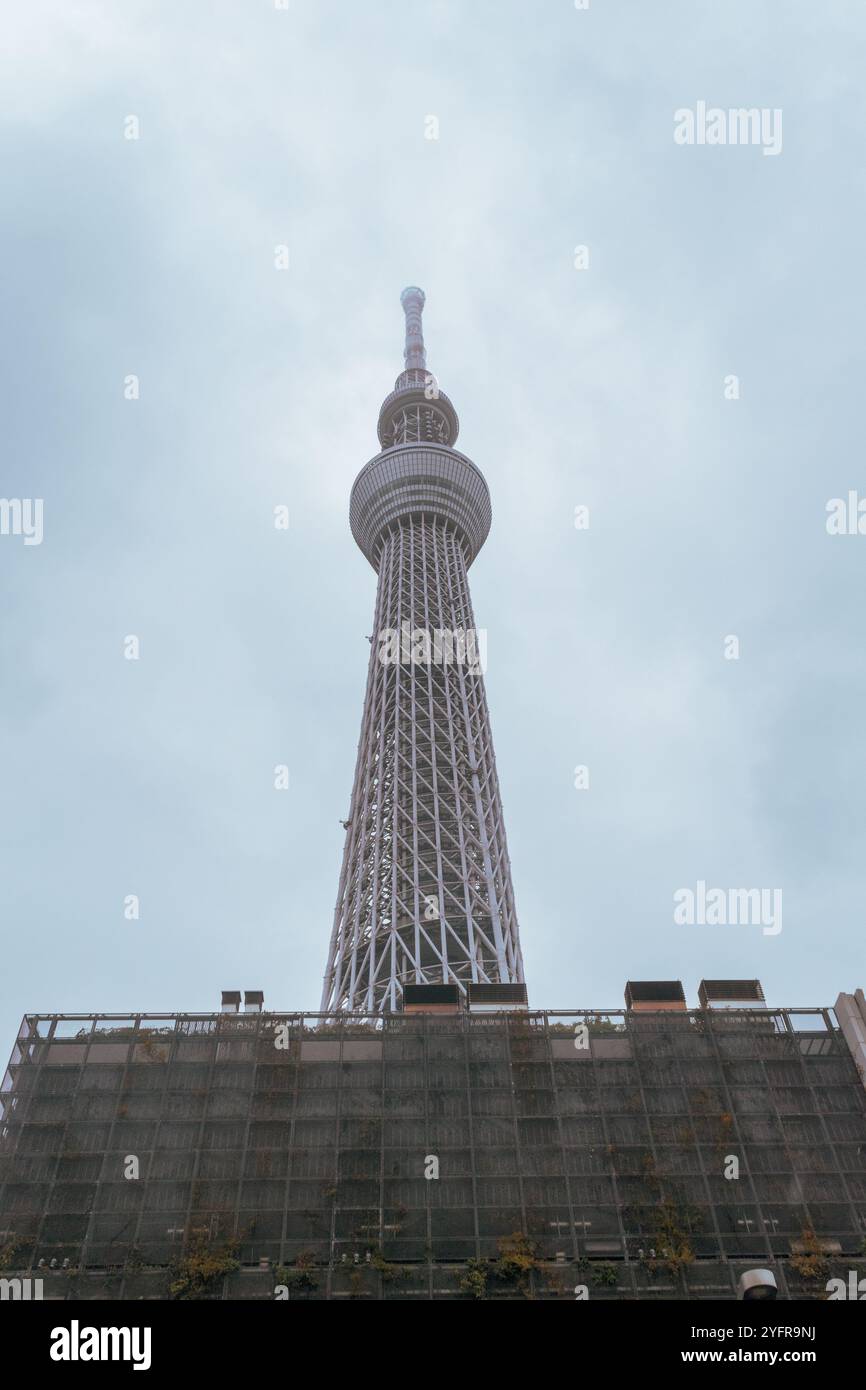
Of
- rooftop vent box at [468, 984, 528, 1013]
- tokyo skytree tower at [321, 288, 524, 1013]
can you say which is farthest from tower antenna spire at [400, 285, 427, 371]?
rooftop vent box at [468, 984, 528, 1013]

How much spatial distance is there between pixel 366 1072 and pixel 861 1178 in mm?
16949

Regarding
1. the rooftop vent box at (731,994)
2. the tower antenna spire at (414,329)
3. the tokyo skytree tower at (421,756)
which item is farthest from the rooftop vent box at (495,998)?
the tower antenna spire at (414,329)

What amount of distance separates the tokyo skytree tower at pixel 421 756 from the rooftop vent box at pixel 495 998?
8.43 meters

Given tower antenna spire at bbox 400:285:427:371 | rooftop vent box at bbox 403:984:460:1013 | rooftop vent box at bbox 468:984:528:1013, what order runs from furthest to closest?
tower antenna spire at bbox 400:285:427:371 < rooftop vent box at bbox 468:984:528:1013 < rooftop vent box at bbox 403:984:460:1013

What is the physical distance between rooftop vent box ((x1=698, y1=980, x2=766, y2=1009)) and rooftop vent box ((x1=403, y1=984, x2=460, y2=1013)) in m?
9.61

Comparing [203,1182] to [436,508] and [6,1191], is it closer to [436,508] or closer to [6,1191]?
[6,1191]

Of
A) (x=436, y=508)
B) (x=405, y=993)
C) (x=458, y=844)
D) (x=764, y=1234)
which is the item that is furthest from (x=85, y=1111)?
(x=436, y=508)

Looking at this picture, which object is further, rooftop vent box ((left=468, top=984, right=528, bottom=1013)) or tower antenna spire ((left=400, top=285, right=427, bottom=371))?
tower antenna spire ((left=400, top=285, right=427, bottom=371))

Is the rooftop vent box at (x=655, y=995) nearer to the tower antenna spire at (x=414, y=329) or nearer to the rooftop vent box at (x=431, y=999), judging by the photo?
the rooftop vent box at (x=431, y=999)

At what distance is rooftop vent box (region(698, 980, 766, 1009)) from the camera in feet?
140

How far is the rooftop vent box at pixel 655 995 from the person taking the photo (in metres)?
43.1

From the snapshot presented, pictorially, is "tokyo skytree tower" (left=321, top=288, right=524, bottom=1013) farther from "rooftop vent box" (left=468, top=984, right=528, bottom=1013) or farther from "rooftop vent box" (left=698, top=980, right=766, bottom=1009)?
"rooftop vent box" (left=698, top=980, right=766, bottom=1009)

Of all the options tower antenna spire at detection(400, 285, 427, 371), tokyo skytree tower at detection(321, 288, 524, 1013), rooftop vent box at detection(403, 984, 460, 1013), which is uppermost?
tower antenna spire at detection(400, 285, 427, 371)

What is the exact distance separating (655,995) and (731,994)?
3.00m
